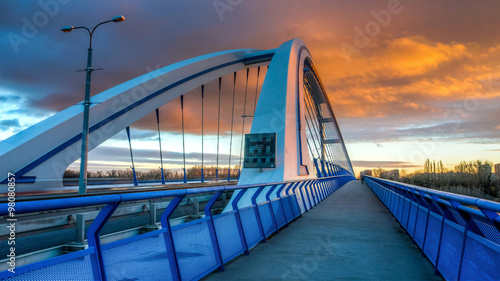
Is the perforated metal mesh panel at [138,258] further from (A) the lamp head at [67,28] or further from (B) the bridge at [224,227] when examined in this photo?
(A) the lamp head at [67,28]

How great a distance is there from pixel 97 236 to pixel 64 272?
16.5 inches

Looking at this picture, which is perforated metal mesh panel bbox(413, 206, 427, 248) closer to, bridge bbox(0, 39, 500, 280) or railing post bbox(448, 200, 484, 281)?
bridge bbox(0, 39, 500, 280)

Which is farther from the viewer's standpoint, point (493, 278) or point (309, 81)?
point (309, 81)

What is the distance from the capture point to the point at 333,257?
22.0 feet

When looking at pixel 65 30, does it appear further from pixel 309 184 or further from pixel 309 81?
pixel 309 81

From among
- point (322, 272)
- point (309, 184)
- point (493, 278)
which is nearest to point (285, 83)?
point (309, 184)

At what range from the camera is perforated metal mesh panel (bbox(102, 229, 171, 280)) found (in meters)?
3.59

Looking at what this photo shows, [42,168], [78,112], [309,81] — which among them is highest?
[309,81]

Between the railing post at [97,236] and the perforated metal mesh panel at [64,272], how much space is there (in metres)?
0.07

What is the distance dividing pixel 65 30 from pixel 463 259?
17.6 m

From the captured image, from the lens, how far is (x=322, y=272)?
5641 millimetres
